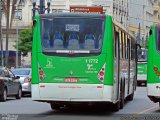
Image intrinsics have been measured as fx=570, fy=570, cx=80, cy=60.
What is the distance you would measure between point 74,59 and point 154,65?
291cm

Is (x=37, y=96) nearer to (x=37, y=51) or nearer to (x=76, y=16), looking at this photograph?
(x=37, y=51)

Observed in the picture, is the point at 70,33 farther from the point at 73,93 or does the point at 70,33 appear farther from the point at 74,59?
the point at 73,93

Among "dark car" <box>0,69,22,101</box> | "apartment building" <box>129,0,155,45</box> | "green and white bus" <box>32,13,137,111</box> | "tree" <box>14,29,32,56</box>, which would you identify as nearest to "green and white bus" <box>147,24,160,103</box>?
"green and white bus" <box>32,13,137,111</box>

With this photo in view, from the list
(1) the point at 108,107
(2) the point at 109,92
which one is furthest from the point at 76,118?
(1) the point at 108,107

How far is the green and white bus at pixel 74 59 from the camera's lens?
677 inches

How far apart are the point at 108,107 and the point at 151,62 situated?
11.0 ft

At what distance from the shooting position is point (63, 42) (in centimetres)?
1755

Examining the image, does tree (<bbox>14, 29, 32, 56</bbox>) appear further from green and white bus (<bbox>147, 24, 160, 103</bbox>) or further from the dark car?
green and white bus (<bbox>147, 24, 160, 103</bbox>)

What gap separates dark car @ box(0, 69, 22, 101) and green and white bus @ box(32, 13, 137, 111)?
726cm

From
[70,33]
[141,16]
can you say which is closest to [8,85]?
[70,33]

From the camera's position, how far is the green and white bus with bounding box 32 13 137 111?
56.4 ft

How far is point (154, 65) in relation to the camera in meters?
18.6

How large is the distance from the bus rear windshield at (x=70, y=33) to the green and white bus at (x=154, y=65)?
217 centimetres

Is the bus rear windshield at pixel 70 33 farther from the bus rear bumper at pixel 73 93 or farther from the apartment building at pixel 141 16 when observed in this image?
the apartment building at pixel 141 16
